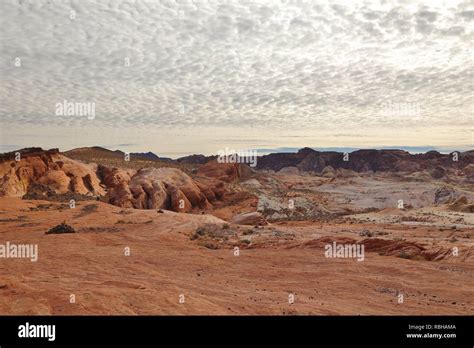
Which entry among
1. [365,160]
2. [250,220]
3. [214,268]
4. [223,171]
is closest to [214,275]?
[214,268]

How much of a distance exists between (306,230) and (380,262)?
29.0ft

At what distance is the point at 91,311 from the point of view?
7.46m

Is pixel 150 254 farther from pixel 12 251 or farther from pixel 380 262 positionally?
pixel 380 262

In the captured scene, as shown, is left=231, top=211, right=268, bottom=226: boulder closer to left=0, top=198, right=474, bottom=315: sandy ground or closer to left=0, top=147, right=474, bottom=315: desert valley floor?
left=0, top=147, right=474, bottom=315: desert valley floor

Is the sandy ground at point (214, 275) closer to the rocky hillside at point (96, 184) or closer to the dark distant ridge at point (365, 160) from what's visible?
the rocky hillside at point (96, 184)

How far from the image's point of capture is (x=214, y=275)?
12.4 m

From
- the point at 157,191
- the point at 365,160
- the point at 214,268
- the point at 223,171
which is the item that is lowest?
the point at 214,268

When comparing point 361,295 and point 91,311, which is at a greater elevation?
point 91,311

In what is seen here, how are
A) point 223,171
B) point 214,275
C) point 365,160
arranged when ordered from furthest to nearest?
point 365,160, point 223,171, point 214,275

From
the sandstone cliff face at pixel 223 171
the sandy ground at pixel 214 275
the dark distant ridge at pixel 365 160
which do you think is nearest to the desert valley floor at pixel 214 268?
the sandy ground at pixel 214 275

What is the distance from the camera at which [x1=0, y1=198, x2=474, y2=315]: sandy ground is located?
837 centimetres

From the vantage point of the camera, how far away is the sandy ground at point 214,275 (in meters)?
8.37

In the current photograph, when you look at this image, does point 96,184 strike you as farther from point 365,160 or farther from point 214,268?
point 365,160
